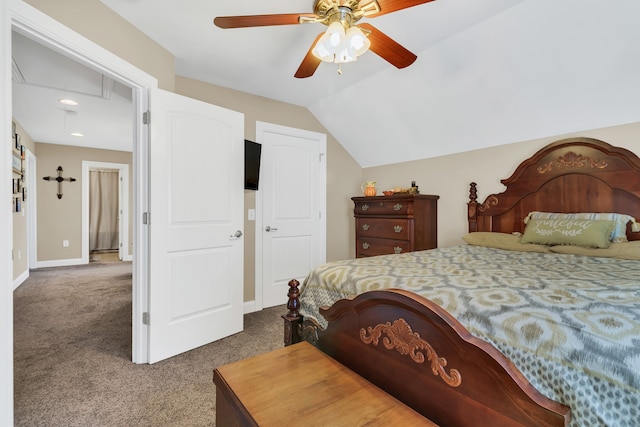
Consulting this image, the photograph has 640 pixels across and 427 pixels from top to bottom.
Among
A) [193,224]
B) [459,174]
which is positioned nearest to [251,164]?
[193,224]

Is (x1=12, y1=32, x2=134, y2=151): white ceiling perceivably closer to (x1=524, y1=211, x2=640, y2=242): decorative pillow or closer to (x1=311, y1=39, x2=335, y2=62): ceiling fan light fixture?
(x1=311, y1=39, x2=335, y2=62): ceiling fan light fixture

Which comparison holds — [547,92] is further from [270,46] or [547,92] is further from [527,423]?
[527,423]

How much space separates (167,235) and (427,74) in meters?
2.56

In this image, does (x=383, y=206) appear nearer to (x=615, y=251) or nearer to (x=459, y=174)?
(x=459, y=174)

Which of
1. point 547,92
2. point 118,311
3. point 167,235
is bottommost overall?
point 118,311

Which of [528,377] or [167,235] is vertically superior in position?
[167,235]

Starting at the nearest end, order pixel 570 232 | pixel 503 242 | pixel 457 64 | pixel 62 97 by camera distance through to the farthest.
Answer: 1. pixel 570 232
2. pixel 503 242
3. pixel 457 64
4. pixel 62 97

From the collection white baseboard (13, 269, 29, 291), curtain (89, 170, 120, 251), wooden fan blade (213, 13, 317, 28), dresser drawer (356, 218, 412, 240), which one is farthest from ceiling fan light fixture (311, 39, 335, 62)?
curtain (89, 170, 120, 251)

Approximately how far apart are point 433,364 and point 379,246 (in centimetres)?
251

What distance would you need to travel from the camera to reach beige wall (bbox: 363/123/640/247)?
2.74m

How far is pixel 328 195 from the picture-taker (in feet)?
13.1

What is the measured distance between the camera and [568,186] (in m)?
2.43

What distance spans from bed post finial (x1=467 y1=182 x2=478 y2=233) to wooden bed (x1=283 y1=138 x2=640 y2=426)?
77 cm

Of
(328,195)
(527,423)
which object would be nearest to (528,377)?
(527,423)
